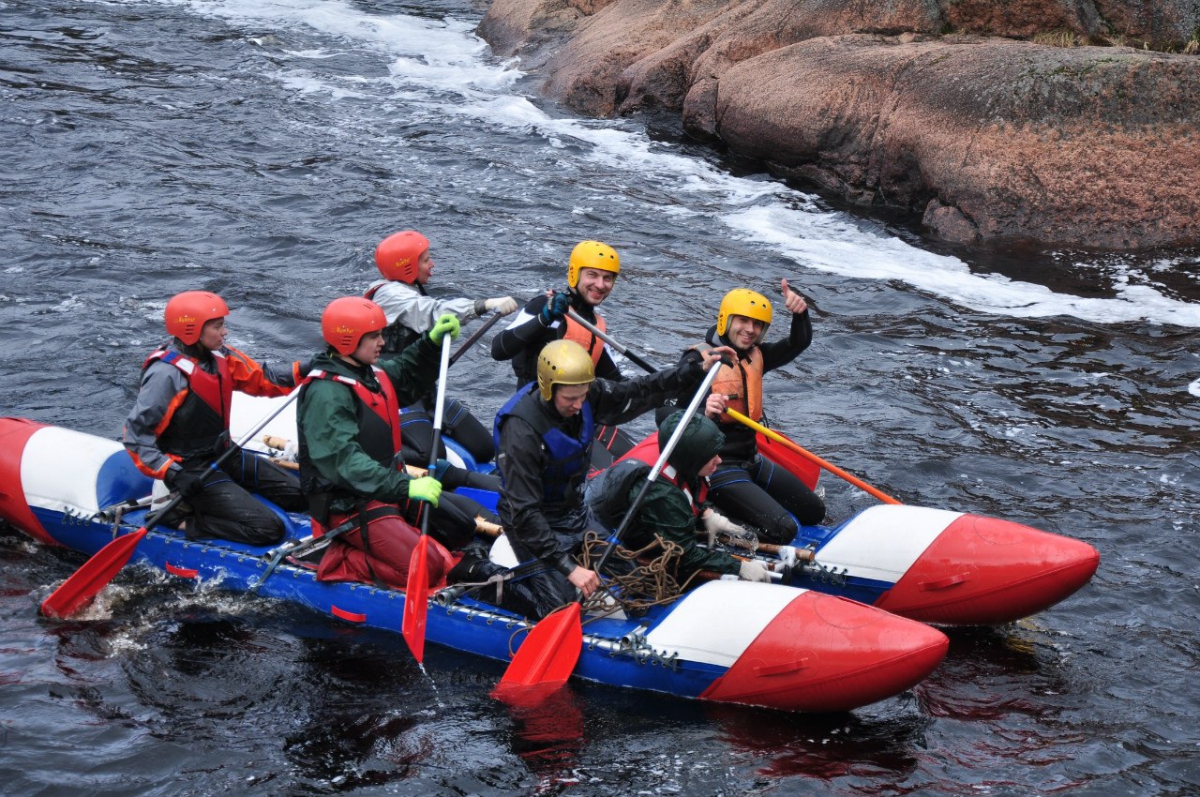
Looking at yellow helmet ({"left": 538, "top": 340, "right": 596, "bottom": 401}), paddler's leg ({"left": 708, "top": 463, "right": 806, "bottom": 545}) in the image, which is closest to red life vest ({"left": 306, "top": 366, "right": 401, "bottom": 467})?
yellow helmet ({"left": 538, "top": 340, "right": 596, "bottom": 401})

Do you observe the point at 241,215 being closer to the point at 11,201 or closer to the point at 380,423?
the point at 11,201

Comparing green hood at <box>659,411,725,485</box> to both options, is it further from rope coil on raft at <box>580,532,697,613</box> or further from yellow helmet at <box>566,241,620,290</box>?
yellow helmet at <box>566,241,620,290</box>

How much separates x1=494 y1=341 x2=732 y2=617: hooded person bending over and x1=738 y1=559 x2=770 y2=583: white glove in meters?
0.81

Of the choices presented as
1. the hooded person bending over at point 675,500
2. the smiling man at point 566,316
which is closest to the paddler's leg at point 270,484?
the smiling man at point 566,316

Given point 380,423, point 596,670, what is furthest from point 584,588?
point 380,423

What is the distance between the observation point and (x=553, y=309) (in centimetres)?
679

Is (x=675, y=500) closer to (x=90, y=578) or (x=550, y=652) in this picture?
(x=550, y=652)

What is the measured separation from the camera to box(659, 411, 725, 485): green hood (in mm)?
6152

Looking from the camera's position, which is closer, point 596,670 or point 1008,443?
point 596,670

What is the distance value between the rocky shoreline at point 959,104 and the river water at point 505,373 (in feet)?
1.69

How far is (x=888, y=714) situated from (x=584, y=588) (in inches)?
62.5

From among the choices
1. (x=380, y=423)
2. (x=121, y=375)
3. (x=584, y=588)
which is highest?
(x=380, y=423)

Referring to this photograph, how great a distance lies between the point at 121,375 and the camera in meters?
9.92

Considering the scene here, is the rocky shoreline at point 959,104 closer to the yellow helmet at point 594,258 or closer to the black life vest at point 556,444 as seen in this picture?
the yellow helmet at point 594,258
